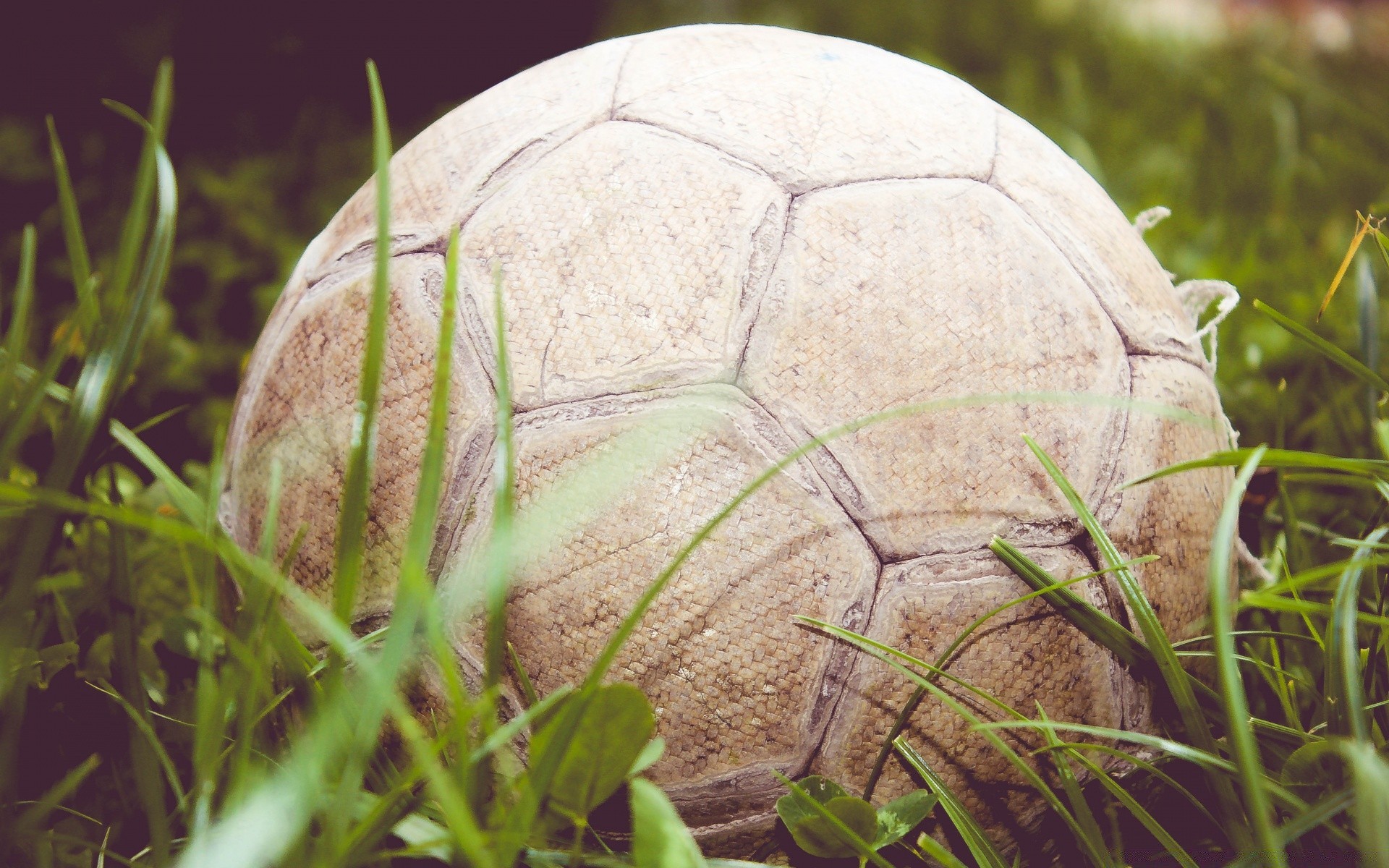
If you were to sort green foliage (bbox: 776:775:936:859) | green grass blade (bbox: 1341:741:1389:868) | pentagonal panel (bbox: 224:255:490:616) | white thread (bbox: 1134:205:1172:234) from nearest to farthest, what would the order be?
green grass blade (bbox: 1341:741:1389:868)
green foliage (bbox: 776:775:936:859)
pentagonal panel (bbox: 224:255:490:616)
white thread (bbox: 1134:205:1172:234)

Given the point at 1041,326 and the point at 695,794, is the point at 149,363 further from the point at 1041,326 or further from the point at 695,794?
the point at 1041,326

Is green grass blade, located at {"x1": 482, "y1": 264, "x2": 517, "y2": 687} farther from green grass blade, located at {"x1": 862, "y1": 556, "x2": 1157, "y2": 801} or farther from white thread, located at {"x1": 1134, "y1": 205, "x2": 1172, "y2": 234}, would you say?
white thread, located at {"x1": 1134, "y1": 205, "x2": 1172, "y2": 234}

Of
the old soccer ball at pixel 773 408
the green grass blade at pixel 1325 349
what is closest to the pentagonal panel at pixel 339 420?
the old soccer ball at pixel 773 408

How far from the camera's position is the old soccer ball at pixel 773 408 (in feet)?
3.99

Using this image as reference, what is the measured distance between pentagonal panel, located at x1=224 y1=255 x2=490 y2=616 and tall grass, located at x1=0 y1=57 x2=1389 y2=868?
1.9 inches

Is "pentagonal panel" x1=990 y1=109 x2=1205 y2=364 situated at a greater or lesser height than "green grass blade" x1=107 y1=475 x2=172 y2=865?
greater

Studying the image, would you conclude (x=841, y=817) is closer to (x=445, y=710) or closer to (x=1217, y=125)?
(x=445, y=710)

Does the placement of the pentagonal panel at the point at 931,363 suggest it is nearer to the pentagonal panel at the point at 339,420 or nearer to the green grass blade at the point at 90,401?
the pentagonal panel at the point at 339,420

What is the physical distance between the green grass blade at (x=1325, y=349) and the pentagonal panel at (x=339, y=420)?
3.61ft

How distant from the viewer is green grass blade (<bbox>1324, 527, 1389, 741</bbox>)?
43.1 inches

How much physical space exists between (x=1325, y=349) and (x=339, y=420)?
4.60 feet

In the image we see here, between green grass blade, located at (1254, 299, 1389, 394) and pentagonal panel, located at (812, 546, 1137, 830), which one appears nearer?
pentagonal panel, located at (812, 546, 1137, 830)

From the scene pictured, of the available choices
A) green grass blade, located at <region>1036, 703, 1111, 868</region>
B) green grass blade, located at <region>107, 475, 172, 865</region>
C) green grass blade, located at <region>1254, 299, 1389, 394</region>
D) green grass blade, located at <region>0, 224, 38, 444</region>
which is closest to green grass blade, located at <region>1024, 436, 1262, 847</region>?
green grass blade, located at <region>1036, 703, 1111, 868</region>

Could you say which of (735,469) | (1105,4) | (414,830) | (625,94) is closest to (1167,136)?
(1105,4)
